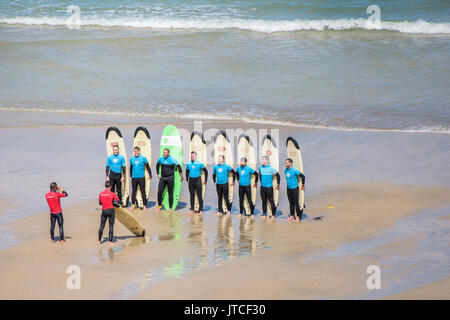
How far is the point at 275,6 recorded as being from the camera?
3144 cm

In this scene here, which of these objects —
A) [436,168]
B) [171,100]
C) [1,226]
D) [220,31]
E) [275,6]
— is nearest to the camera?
[1,226]

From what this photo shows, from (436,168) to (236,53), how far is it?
1245cm

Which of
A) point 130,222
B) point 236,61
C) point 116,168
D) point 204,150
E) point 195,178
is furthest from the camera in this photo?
point 236,61

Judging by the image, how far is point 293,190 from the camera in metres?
12.4

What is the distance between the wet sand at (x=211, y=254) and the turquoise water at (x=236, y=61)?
236 inches

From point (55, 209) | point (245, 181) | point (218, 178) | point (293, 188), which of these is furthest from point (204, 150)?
point (55, 209)

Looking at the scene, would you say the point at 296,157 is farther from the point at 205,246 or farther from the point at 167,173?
the point at 205,246

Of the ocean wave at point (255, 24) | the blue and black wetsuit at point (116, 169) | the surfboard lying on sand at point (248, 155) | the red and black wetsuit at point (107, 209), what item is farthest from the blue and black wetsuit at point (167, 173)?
the ocean wave at point (255, 24)

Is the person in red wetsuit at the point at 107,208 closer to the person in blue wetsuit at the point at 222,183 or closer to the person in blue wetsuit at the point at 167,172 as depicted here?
the person in blue wetsuit at the point at 167,172

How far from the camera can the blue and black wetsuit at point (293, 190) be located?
12.3 m

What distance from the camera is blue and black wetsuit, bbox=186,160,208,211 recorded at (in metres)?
12.9

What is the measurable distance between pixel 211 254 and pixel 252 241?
95 cm
